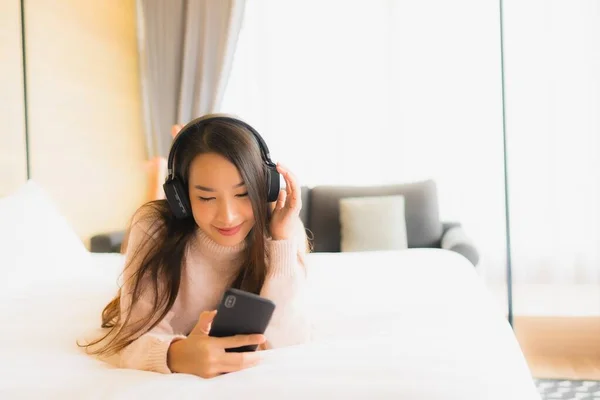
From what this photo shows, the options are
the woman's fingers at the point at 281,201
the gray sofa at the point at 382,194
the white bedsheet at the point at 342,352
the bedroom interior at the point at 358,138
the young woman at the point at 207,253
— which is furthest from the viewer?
the gray sofa at the point at 382,194

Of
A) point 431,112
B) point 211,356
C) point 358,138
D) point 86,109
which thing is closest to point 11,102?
point 86,109

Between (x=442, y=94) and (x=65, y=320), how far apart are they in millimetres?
2785

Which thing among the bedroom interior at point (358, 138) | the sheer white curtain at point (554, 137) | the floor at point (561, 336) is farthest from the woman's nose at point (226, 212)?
the sheer white curtain at point (554, 137)

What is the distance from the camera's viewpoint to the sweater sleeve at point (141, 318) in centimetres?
92

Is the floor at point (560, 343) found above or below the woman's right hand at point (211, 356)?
below

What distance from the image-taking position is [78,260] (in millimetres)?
1960

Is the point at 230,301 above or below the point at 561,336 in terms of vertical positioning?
above

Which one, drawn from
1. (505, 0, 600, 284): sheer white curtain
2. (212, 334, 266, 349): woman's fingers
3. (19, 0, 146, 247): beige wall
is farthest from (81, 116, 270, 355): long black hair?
(505, 0, 600, 284): sheer white curtain

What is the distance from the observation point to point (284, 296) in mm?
1137

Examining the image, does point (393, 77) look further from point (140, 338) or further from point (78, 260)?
point (140, 338)

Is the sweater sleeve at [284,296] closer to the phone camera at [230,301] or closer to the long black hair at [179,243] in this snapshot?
the long black hair at [179,243]

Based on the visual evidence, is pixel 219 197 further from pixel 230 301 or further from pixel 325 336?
pixel 325 336

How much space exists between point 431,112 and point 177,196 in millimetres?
2736

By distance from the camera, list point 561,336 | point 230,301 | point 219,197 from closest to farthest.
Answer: point 230,301 → point 219,197 → point 561,336
